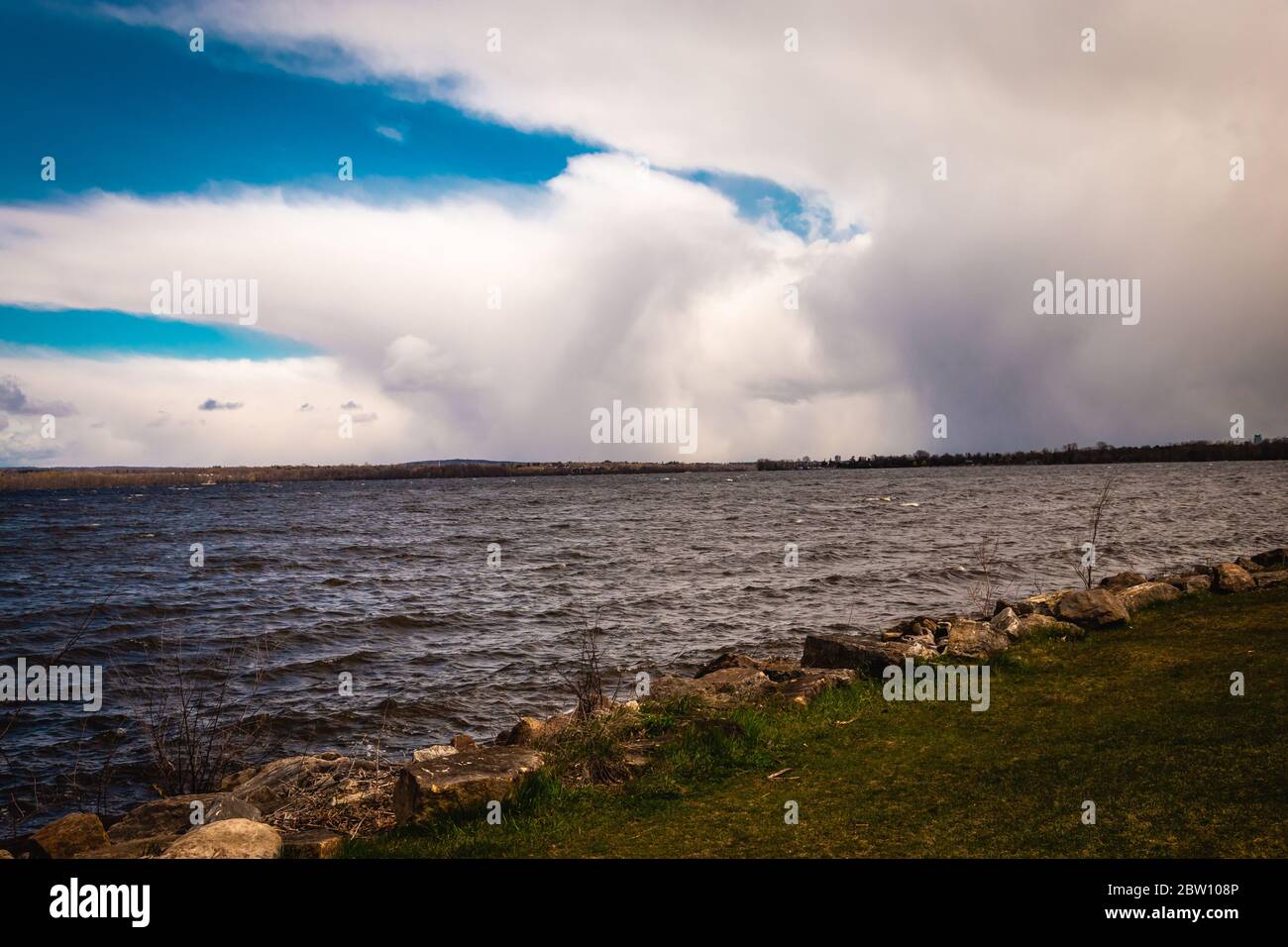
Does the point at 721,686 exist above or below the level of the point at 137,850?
below

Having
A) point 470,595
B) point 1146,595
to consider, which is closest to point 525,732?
point 1146,595

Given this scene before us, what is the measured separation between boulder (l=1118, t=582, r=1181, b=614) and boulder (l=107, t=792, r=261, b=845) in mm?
14875

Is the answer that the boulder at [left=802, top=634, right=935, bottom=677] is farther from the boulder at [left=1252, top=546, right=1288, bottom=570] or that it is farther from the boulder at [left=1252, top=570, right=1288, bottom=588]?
the boulder at [left=1252, top=546, right=1288, bottom=570]

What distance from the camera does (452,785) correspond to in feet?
24.4

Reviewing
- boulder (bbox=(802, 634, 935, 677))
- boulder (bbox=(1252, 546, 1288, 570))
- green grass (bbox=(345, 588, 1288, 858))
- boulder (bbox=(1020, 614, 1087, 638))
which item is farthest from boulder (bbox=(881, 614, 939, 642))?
boulder (bbox=(1252, 546, 1288, 570))

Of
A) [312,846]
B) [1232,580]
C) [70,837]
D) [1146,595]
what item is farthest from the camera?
[1232,580]

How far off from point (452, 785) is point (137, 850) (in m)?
2.76

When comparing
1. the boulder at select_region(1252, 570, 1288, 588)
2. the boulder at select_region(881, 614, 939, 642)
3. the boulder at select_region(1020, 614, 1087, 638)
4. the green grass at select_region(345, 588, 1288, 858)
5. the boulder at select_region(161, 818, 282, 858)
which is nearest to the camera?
the green grass at select_region(345, 588, 1288, 858)

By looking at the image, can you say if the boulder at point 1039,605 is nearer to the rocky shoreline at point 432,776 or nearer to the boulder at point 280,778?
the rocky shoreline at point 432,776

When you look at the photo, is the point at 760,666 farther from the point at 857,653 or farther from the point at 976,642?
the point at 976,642

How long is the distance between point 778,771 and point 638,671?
918 cm

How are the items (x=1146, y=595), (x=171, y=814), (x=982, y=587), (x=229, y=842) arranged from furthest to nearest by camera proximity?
(x=982, y=587) < (x=1146, y=595) < (x=171, y=814) < (x=229, y=842)

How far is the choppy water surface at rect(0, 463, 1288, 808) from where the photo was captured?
16.0 m

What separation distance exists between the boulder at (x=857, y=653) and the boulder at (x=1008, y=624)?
1.35 m
